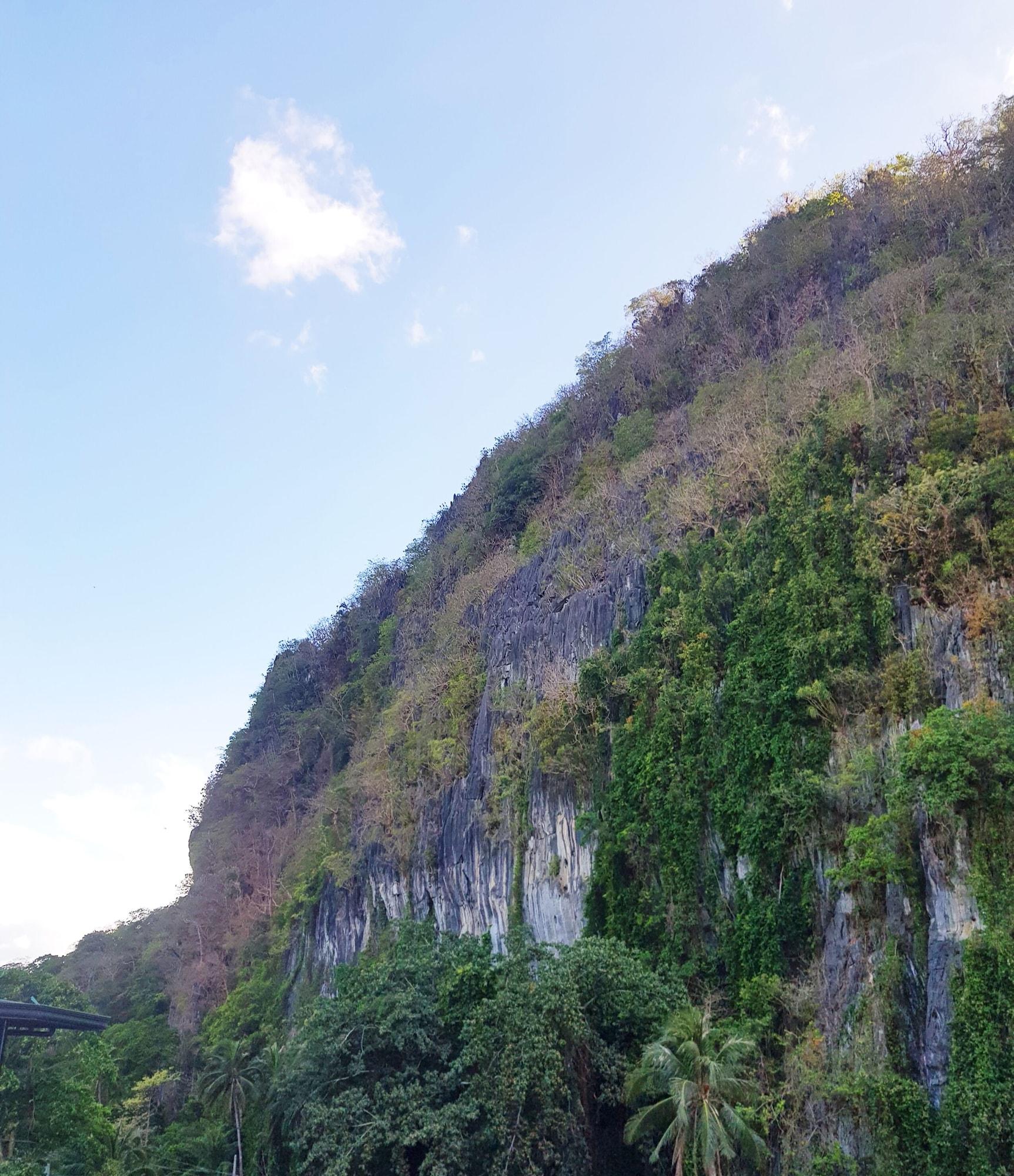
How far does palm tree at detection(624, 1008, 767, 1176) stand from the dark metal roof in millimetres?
18632

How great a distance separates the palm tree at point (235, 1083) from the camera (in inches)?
1123

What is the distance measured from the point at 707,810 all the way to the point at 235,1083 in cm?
1849

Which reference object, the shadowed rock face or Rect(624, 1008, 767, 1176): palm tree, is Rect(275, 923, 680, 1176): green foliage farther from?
the shadowed rock face

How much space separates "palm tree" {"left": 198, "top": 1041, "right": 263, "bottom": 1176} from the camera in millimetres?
28531

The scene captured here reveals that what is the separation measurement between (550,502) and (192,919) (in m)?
24.8

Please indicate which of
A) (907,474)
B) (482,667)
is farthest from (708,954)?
(482,667)

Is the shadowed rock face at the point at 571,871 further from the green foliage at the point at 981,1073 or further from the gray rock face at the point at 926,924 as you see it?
the green foliage at the point at 981,1073

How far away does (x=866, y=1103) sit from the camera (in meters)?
13.5

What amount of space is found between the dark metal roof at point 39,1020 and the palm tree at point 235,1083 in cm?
425

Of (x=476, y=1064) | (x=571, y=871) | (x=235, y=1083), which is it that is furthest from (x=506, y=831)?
(x=235, y=1083)

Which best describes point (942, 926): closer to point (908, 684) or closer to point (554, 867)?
point (908, 684)

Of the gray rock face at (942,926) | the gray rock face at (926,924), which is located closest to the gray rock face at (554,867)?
the gray rock face at (926,924)

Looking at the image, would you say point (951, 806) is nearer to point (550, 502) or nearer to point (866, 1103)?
point (866, 1103)

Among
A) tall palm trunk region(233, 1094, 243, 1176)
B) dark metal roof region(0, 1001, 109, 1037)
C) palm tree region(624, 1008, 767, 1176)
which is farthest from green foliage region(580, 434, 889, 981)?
dark metal roof region(0, 1001, 109, 1037)
